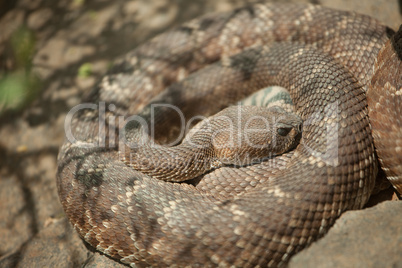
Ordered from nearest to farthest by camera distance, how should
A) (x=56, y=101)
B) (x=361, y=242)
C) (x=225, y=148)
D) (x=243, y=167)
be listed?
(x=361, y=242), (x=243, y=167), (x=225, y=148), (x=56, y=101)

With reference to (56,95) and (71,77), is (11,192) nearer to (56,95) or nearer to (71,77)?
(56,95)

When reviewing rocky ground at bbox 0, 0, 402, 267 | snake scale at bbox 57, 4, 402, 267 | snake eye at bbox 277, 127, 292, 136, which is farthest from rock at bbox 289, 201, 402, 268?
snake eye at bbox 277, 127, 292, 136

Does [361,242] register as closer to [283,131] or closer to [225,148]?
[283,131]

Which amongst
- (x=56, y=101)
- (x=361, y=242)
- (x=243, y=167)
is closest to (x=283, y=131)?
(x=243, y=167)

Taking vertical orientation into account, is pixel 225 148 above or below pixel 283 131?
below

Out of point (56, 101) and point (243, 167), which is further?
point (56, 101)

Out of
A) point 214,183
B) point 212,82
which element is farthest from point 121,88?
point 214,183
